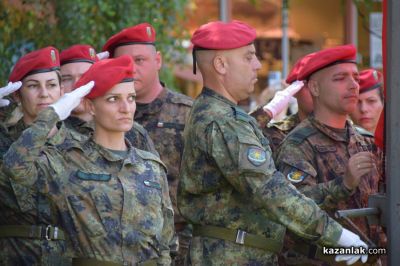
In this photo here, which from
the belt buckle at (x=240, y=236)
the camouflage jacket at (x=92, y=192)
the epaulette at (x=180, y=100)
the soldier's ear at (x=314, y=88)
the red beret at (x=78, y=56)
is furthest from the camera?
the epaulette at (x=180, y=100)

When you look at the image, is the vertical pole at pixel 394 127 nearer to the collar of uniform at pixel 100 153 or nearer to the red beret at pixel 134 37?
the collar of uniform at pixel 100 153

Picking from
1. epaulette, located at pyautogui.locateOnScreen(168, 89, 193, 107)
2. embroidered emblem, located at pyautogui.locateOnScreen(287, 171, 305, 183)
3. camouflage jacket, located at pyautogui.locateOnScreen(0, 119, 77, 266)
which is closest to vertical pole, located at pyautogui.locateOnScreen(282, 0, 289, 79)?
epaulette, located at pyautogui.locateOnScreen(168, 89, 193, 107)

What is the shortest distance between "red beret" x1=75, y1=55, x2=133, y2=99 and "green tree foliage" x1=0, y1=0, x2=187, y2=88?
3660 mm

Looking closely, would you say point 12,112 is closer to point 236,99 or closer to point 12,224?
point 12,224

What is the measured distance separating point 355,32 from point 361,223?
8760mm

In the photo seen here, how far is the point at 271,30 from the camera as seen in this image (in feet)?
46.4

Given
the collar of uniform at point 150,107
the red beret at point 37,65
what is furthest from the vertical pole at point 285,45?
the red beret at point 37,65

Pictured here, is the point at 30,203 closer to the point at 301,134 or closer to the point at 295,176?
the point at 295,176

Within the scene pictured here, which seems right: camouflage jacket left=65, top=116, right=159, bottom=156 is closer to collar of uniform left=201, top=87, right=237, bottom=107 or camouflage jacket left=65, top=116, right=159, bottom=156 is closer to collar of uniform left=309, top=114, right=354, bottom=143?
collar of uniform left=201, top=87, right=237, bottom=107

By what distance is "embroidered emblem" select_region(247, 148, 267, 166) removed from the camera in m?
5.28

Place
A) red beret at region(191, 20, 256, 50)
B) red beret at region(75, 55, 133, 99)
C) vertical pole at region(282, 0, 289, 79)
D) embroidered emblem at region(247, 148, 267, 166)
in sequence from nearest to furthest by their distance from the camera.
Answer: embroidered emblem at region(247, 148, 267, 166) → red beret at region(75, 55, 133, 99) → red beret at region(191, 20, 256, 50) → vertical pole at region(282, 0, 289, 79)

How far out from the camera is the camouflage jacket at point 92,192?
5.16m

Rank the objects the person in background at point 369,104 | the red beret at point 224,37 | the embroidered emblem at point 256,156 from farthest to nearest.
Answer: the person in background at point 369,104, the red beret at point 224,37, the embroidered emblem at point 256,156

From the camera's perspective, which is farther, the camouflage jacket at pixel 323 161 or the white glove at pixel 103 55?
the white glove at pixel 103 55
